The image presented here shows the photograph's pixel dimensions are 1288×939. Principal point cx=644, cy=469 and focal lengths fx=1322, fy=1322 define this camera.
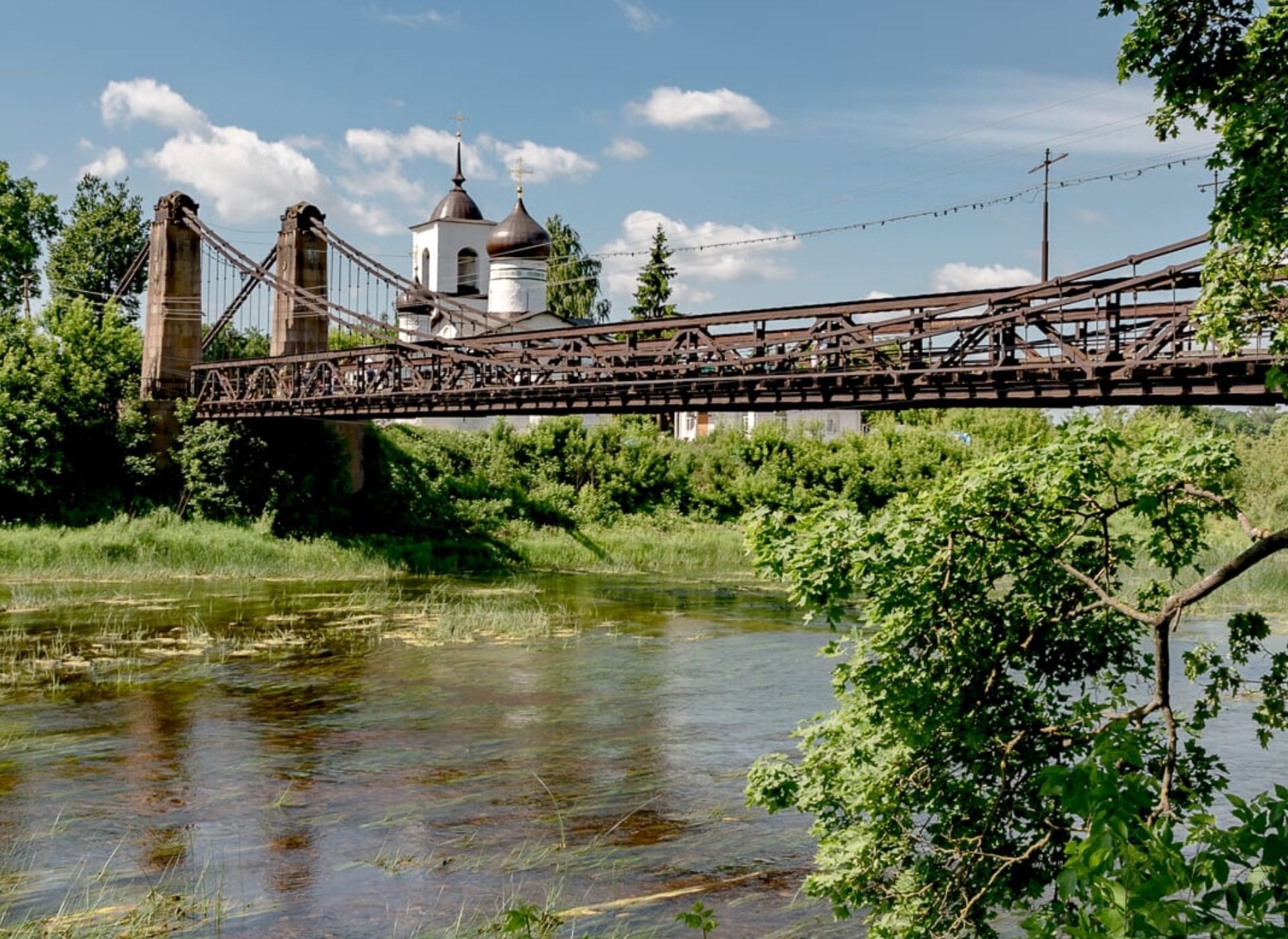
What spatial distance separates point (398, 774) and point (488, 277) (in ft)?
189

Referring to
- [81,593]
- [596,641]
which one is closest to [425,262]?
[81,593]

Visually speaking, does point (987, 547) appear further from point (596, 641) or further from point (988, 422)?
point (988, 422)

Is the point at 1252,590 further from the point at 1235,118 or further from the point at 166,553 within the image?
the point at 166,553

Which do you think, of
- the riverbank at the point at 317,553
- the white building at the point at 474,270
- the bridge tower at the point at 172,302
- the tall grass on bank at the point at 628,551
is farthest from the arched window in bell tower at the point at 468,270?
the tall grass on bank at the point at 628,551

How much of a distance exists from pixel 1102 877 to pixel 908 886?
9.15 feet

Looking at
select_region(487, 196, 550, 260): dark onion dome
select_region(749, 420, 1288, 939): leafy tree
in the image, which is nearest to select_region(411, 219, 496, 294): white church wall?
select_region(487, 196, 550, 260): dark onion dome

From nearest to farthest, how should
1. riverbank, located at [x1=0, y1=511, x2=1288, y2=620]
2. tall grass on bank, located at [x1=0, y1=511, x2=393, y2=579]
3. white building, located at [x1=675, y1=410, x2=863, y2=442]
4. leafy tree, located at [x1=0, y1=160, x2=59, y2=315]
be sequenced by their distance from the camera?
riverbank, located at [x1=0, y1=511, x2=1288, y2=620] → tall grass on bank, located at [x1=0, y1=511, x2=393, y2=579] → leafy tree, located at [x1=0, y1=160, x2=59, y2=315] → white building, located at [x1=675, y1=410, x2=863, y2=442]

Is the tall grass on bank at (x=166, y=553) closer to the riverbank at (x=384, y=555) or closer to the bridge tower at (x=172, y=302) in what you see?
the riverbank at (x=384, y=555)

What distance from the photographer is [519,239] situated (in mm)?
60219

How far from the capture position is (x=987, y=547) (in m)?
7.06

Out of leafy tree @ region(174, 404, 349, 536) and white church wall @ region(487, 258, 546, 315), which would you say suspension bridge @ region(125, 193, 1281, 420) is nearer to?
leafy tree @ region(174, 404, 349, 536)

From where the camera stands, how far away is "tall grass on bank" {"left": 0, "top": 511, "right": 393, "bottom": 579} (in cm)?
3005

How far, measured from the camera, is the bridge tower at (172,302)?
125 ft

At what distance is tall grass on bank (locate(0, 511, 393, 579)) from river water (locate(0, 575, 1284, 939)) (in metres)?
6.01
